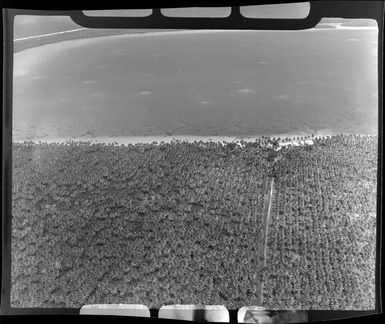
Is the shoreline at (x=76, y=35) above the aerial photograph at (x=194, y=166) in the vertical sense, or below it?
above

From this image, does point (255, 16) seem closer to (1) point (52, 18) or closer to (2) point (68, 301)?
(1) point (52, 18)

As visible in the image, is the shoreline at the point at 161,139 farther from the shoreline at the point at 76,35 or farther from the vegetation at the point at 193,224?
the shoreline at the point at 76,35

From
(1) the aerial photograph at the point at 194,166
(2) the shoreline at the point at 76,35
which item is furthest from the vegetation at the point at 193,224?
(2) the shoreline at the point at 76,35

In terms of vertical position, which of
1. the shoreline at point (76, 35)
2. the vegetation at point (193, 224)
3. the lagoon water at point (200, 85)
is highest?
the shoreline at point (76, 35)

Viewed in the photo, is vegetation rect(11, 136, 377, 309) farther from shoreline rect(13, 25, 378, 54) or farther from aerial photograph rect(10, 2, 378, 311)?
shoreline rect(13, 25, 378, 54)

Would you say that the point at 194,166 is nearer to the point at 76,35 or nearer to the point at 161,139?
the point at 161,139

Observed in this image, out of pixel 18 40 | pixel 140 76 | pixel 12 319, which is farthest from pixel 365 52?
pixel 12 319

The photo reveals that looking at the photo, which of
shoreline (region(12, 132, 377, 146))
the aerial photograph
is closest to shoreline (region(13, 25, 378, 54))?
the aerial photograph
